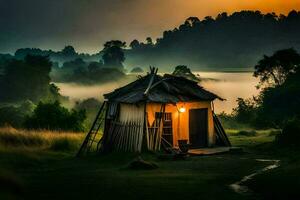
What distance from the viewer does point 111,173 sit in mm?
20406

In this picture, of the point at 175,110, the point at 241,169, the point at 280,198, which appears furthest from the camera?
the point at 175,110

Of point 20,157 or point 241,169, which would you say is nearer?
point 241,169

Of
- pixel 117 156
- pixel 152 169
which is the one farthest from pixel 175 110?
pixel 152 169

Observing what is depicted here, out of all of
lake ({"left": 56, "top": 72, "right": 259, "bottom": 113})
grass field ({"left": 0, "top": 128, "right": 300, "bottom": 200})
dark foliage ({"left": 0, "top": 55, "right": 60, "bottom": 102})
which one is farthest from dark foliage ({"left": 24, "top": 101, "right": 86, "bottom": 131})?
lake ({"left": 56, "top": 72, "right": 259, "bottom": 113})

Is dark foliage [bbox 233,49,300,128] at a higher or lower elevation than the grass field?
higher

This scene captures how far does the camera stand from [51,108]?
4003 centimetres

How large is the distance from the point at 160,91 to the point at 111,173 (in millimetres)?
11137

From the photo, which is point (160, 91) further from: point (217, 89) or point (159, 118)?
point (217, 89)

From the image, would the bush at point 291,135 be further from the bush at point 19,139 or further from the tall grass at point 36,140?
the bush at point 19,139

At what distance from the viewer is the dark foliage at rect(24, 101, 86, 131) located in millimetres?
39594

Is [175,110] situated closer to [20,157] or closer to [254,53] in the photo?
[20,157]

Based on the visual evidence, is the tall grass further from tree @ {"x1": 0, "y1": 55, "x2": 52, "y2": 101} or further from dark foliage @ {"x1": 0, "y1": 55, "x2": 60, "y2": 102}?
tree @ {"x1": 0, "y1": 55, "x2": 52, "y2": 101}

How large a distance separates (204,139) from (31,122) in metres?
14.3

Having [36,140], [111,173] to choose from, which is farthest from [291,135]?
[36,140]
